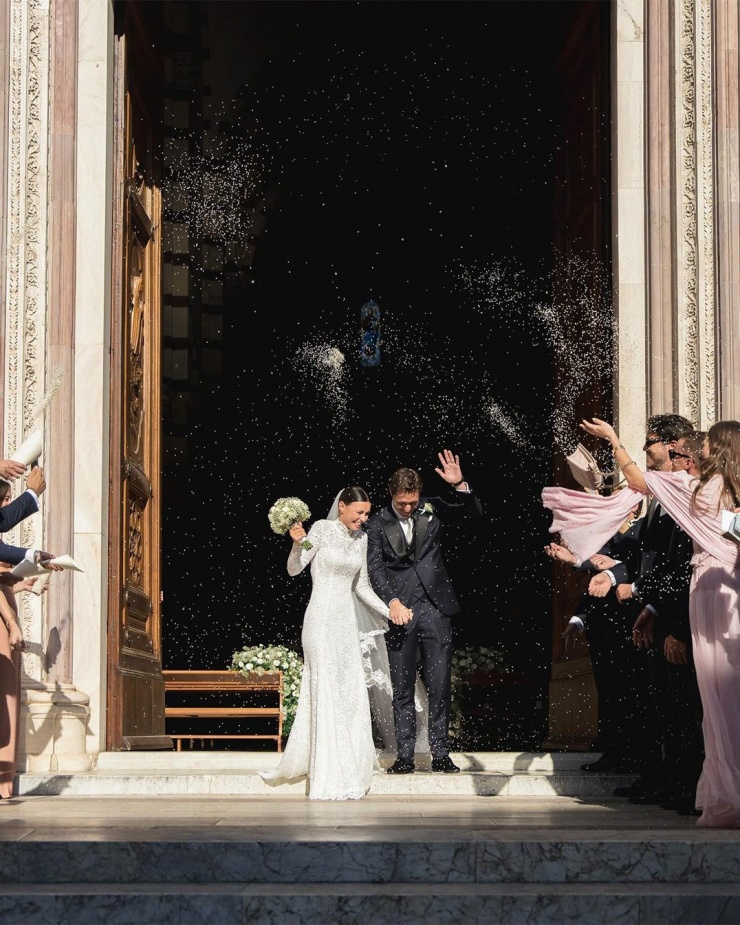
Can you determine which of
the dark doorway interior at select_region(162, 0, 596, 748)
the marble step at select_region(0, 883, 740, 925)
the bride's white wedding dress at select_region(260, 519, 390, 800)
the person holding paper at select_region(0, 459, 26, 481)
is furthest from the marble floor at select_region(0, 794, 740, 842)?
the dark doorway interior at select_region(162, 0, 596, 748)

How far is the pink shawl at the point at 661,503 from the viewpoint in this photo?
727 cm

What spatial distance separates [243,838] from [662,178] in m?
6.05

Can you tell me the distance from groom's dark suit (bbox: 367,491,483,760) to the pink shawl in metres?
1.25

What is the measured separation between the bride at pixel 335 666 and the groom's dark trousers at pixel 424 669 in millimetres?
285

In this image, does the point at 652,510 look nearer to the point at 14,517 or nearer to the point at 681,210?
the point at 681,210

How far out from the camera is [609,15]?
35.9 ft

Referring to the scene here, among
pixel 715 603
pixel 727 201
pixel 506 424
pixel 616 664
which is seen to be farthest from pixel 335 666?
pixel 506 424

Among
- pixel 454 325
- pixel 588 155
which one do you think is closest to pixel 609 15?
pixel 588 155

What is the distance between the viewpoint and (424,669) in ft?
31.9

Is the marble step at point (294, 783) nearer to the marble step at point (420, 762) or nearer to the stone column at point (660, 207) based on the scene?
the marble step at point (420, 762)

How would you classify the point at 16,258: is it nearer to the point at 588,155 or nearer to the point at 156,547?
the point at 156,547

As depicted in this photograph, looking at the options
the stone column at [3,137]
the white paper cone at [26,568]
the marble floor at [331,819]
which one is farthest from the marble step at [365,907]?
the stone column at [3,137]

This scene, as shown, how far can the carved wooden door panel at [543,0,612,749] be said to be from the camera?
11.0 m

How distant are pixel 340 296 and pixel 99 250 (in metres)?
8.91
